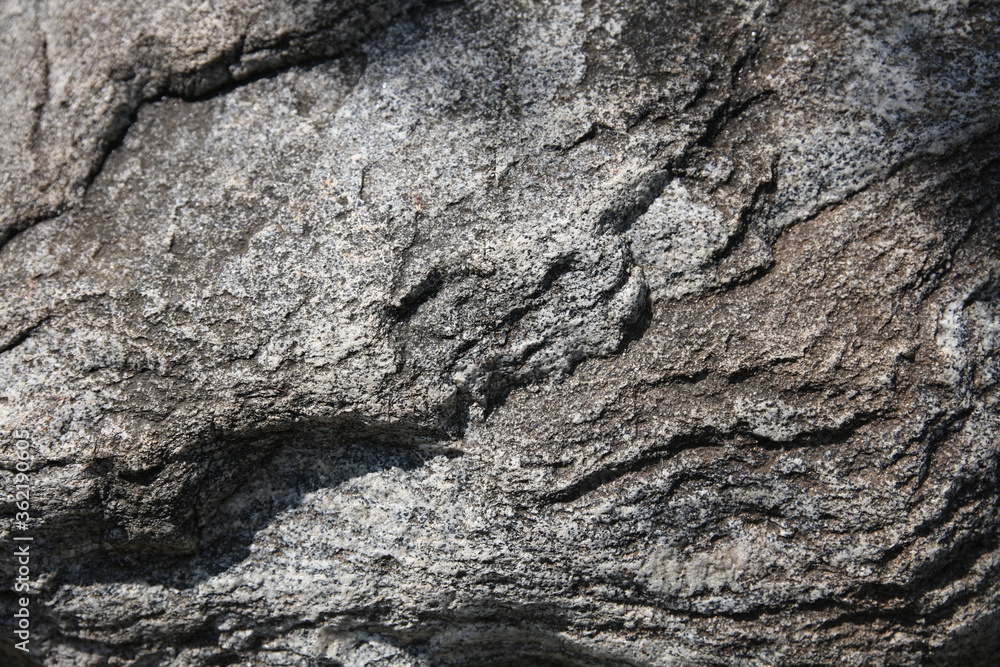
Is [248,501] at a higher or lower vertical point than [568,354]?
lower

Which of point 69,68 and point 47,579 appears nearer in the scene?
point 47,579

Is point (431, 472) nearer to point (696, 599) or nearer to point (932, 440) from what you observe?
point (696, 599)

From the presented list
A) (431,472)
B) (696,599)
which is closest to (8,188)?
(431,472)

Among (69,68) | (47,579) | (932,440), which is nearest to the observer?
(932,440)

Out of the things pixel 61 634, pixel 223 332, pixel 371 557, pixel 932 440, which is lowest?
pixel 61 634

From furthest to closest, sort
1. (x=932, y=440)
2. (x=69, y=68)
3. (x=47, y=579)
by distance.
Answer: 1. (x=69, y=68)
2. (x=47, y=579)
3. (x=932, y=440)

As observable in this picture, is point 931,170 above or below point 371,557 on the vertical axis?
above

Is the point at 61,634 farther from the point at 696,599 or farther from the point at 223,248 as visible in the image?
the point at 696,599
